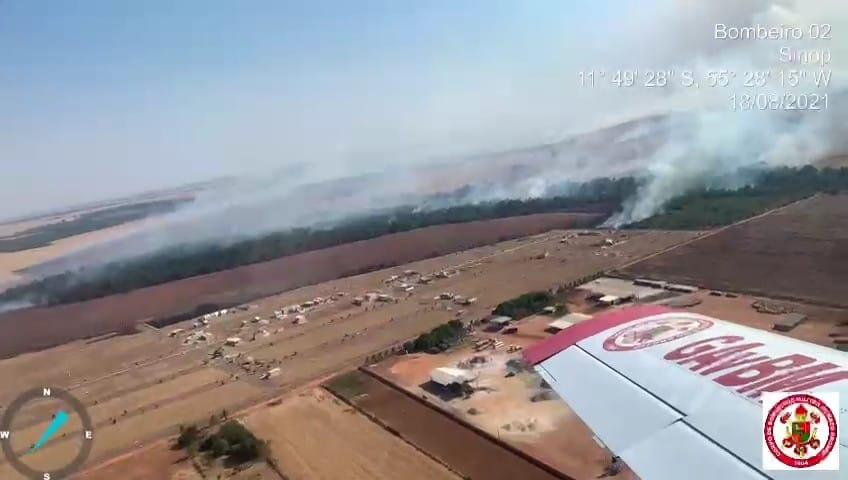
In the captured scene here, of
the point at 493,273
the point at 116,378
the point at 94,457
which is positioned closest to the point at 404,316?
the point at 493,273

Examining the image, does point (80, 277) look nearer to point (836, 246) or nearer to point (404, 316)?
point (404, 316)

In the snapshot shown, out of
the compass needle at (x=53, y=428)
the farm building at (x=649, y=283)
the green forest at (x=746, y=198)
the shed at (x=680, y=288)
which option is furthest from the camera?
the green forest at (x=746, y=198)

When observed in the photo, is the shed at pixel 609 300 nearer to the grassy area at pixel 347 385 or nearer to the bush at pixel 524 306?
the bush at pixel 524 306

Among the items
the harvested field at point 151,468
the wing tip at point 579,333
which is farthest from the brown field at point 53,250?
the wing tip at point 579,333

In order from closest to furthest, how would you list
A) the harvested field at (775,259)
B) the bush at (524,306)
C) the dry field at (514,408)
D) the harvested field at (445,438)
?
the harvested field at (445,438)
the dry field at (514,408)
the harvested field at (775,259)
the bush at (524,306)

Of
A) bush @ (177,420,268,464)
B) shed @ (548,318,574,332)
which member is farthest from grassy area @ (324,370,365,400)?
shed @ (548,318,574,332)

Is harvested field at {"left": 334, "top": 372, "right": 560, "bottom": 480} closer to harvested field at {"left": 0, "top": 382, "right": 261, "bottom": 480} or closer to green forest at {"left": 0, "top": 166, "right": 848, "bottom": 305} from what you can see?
harvested field at {"left": 0, "top": 382, "right": 261, "bottom": 480}

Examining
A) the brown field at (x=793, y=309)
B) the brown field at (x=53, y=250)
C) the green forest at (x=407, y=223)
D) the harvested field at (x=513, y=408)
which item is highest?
the brown field at (x=53, y=250)
